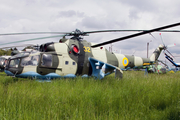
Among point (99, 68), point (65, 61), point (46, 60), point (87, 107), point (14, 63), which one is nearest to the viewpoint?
point (87, 107)

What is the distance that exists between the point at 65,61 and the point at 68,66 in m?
0.32

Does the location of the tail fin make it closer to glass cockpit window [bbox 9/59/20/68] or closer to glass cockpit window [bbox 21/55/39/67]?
glass cockpit window [bbox 21/55/39/67]

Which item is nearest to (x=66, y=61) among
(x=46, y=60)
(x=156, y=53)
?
(x=46, y=60)

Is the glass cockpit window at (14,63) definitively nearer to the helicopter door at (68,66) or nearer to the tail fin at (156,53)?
the helicopter door at (68,66)

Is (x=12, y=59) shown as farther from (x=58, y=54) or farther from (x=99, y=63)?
(x=99, y=63)

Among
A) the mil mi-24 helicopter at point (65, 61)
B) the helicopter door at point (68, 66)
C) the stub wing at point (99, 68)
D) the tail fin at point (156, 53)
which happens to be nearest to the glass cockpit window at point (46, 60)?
the mil mi-24 helicopter at point (65, 61)

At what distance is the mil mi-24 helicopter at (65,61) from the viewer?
20.7 ft

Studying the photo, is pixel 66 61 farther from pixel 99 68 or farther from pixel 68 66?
pixel 99 68

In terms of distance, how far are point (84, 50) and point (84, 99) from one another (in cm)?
450

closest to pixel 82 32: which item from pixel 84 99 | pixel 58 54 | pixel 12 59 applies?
pixel 58 54

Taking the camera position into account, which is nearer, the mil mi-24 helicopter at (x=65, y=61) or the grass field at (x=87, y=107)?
the grass field at (x=87, y=107)

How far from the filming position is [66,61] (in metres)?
7.21

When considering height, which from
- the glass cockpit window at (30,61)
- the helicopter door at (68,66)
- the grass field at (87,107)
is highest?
the glass cockpit window at (30,61)

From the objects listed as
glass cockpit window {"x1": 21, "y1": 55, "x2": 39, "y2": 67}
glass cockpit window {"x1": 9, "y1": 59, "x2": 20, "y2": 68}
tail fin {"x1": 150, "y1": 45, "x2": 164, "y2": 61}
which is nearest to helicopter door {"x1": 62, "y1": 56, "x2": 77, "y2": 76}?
glass cockpit window {"x1": 21, "y1": 55, "x2": 39, "y2": 67}
